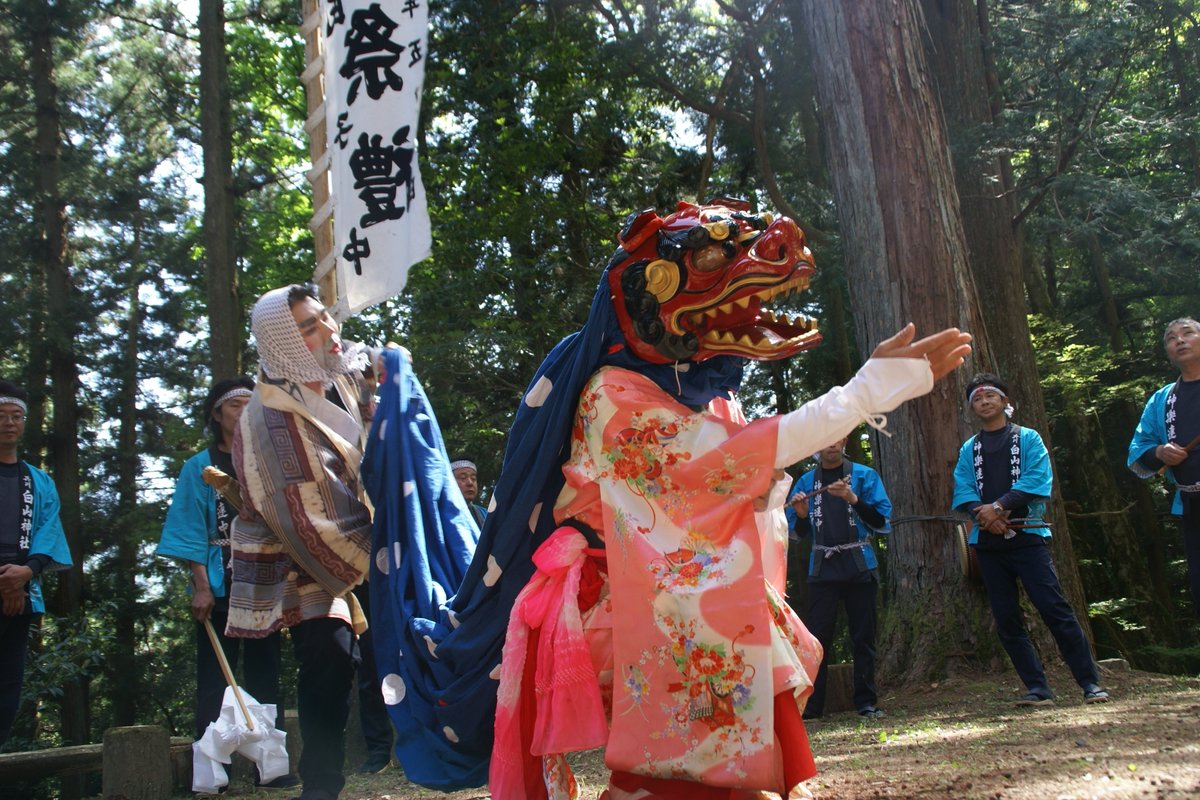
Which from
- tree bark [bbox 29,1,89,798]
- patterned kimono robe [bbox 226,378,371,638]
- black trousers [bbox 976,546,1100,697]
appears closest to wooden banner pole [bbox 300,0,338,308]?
patterned kimono robe [bbox 226,378,371,638]

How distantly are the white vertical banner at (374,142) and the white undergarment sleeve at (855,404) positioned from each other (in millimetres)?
3592

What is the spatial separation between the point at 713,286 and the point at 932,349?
762mm

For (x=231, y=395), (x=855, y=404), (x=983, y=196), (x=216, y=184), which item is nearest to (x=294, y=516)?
(x=855, y=404)

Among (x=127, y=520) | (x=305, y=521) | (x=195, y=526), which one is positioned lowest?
(x=305, y=521)

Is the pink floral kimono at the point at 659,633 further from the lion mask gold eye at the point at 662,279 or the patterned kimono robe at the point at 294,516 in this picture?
the patterned kimono robe at the point at 294,516

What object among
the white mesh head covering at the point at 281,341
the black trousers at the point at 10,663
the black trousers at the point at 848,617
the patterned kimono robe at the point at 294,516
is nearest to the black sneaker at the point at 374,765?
the black trousers at the point at 10,663

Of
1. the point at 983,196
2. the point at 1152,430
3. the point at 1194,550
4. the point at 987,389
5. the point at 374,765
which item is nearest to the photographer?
the point at 374,765

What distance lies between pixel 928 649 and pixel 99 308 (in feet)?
47.8

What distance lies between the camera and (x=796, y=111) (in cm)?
1532

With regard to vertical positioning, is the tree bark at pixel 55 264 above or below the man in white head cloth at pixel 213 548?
above

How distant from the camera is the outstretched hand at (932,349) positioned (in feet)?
10.9

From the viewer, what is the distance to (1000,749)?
4.71 metres

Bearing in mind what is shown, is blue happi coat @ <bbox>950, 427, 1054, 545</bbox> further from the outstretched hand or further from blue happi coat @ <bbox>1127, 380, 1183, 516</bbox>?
the outstretched hand

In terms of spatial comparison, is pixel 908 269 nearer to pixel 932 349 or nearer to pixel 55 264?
pixel 932 349
